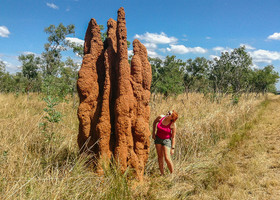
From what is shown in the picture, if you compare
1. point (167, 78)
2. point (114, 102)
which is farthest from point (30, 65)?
point (114, 102)

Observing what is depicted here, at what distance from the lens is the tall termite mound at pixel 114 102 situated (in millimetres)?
3752

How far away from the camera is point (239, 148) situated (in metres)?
7.05

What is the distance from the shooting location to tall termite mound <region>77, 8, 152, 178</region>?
3752 mm

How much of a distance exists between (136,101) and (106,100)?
2.05ft

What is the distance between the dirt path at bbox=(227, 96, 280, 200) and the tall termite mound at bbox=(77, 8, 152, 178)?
2.39m

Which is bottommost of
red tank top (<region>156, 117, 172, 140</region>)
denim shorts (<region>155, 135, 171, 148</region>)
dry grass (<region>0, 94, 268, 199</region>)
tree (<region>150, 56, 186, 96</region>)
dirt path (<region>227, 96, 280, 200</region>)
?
dirt path (<region>227, 96, 280, 200</region>)

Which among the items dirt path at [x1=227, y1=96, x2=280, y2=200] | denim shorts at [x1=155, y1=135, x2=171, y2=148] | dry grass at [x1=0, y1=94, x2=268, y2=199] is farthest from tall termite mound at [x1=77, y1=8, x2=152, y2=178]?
dirt path at [x1=227, y1=96, x2=280, y2=200]

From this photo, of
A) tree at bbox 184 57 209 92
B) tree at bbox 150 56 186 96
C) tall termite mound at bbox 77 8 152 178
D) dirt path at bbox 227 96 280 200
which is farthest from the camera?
tree at bbox 184 57 209 92

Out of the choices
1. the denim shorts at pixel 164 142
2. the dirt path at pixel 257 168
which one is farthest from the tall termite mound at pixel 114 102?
the dirt path at pixel 257 168

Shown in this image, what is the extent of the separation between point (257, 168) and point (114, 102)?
4392 mm

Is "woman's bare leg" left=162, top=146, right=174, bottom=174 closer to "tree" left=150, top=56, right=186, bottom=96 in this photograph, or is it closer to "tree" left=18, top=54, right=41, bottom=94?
"tree" left=150, top=56, right=186, bottom=96

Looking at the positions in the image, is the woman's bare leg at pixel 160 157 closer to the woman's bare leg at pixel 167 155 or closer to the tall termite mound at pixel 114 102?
the woman's bare leg at pixel 167 155

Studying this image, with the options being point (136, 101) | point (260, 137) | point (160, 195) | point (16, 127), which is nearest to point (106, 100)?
point (136, 101)

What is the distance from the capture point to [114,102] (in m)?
4.11
